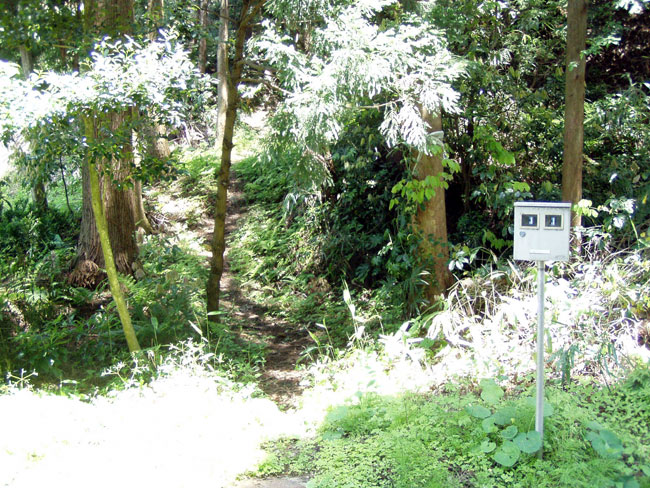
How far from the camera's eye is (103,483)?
341cm

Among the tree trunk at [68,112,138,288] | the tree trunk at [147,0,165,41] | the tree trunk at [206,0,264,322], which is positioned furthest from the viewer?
the tree trunk at [68,112,138,288]

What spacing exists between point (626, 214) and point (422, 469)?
406 cm

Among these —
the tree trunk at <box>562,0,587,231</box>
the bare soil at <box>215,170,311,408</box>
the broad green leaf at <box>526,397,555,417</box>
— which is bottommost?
the bare soil at <box>215,170,311,408</box>

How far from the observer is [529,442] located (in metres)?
3.40

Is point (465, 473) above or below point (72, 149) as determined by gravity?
below

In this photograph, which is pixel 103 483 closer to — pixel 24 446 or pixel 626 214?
pixel 24 446

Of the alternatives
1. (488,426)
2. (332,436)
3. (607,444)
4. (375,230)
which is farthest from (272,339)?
(607,444)

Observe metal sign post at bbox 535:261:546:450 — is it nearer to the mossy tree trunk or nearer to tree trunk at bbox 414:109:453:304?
tree trunk at bbox 414:109:453:304

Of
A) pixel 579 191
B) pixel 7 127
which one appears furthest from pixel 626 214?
pixel 7 127

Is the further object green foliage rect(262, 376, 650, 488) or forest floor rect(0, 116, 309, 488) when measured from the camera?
forest floor rect(0, 116, 309, 488)

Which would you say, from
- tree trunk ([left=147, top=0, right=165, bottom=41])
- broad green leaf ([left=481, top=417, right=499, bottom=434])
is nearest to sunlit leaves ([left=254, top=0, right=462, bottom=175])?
tree trunk ([left=147, top=0, right=165, bottom=41])

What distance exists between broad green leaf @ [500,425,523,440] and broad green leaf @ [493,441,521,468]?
0.04 metres

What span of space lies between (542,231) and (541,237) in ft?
0.12

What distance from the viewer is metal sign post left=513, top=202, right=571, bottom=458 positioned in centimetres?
328
